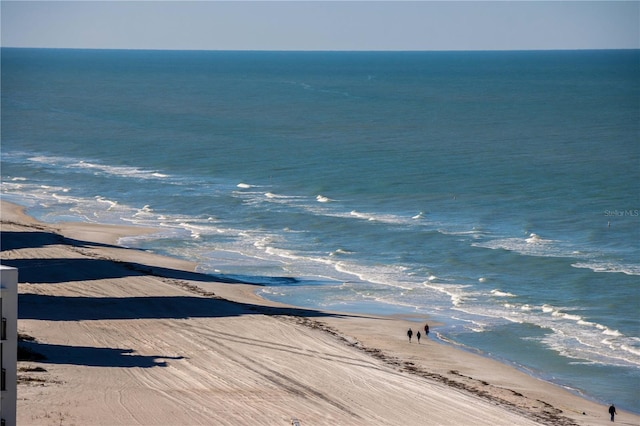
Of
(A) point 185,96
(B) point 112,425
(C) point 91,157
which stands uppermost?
(A) point 185,96

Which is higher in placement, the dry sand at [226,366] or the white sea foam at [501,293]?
the white sea foam at [501,293]

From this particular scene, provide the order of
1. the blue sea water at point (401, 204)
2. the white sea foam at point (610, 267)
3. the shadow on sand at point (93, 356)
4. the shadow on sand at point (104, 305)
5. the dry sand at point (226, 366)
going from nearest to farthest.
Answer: the dry sand at point (226, 366) → the shadow on sand at point (93, 356) → the shadow on sand at point (104, 305) → the blue sea water at point (401, 204) → the white sea foam at point (610, 267)

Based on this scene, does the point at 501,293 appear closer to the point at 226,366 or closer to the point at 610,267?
the point at 610,267

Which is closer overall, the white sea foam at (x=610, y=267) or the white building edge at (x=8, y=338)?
the white building edge at (x=8, y=338)

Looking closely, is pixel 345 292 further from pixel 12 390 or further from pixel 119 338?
pixel 12 390

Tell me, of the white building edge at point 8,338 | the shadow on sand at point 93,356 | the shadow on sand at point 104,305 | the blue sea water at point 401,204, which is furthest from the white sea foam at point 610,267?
the white building edge at point 8,338

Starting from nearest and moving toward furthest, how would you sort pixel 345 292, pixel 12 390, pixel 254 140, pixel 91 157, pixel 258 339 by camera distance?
pixel 12 390 → pixel 258 339 → pixel 345 292 → pixel 91 157 → pixel 254 140

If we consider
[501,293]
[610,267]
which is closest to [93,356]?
[501,293]

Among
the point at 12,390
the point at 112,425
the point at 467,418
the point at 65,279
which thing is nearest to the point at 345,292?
the point at 65,279

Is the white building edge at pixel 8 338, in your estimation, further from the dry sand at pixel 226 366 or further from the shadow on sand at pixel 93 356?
the shadow on sand at pixel 93 356
